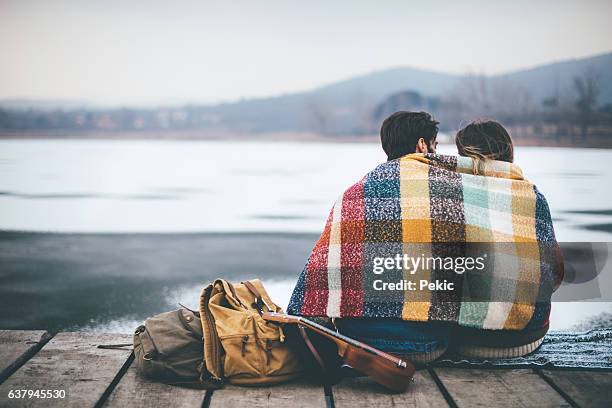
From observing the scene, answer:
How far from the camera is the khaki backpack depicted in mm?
2646

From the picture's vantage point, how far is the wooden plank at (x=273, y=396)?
2.50 metres

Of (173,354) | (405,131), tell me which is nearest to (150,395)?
(173,354)

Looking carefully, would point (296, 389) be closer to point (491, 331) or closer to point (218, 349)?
point (218, 349)

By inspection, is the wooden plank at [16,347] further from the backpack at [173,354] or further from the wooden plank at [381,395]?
the wooden plank at [381,395]

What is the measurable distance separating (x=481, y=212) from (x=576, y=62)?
51.3 metres

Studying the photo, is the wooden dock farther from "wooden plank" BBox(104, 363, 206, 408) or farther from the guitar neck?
the guitar neck

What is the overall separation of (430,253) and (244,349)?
0.83 metres

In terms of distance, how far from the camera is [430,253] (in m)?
2.81

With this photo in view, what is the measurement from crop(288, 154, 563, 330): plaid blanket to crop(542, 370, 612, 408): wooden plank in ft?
0.81

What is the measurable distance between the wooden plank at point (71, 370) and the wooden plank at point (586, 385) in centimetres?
176

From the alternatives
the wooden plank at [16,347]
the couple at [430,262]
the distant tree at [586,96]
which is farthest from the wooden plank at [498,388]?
the distant tree at [586,96]

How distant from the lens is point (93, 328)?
4.36 m

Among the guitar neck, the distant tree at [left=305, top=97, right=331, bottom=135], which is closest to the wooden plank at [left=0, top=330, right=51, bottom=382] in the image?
Answer: the guitar neck

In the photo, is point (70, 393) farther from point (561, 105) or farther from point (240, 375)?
point (561, 105)
